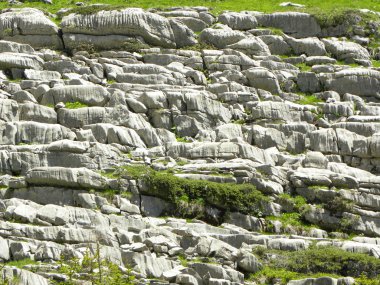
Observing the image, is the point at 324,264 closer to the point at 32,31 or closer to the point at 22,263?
the point at 22,263

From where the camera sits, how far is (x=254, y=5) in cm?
7456

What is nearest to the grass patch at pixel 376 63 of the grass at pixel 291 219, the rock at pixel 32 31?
the rock at pixel 32 31

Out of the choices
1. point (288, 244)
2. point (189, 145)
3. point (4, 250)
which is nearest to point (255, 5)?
point (189, 145)

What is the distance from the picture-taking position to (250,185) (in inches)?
1634

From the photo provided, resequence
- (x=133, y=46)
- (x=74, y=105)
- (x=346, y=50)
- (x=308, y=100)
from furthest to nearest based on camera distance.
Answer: (x=346, y=50) → (x=133, y=46) → (x=308, y=100) → (x=74, y=105)

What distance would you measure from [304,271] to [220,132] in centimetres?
1539

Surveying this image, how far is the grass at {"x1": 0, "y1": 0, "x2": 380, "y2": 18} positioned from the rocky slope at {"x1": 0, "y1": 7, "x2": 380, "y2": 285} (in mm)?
1517

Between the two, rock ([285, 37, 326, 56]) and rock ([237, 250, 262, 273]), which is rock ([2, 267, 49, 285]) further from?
rock ([285, 37, 326, 56])

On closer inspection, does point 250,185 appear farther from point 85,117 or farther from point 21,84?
point 21,84

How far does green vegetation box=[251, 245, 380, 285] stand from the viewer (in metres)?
34.2

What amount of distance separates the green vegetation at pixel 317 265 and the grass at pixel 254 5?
35380 mm

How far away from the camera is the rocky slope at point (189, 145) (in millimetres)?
34500

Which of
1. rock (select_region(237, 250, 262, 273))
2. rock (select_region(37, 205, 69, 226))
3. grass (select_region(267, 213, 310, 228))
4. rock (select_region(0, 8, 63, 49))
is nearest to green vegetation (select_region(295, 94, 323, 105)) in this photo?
grass (select_region(267, 213, 310, 228))

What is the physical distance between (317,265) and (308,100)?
22.9 meters
